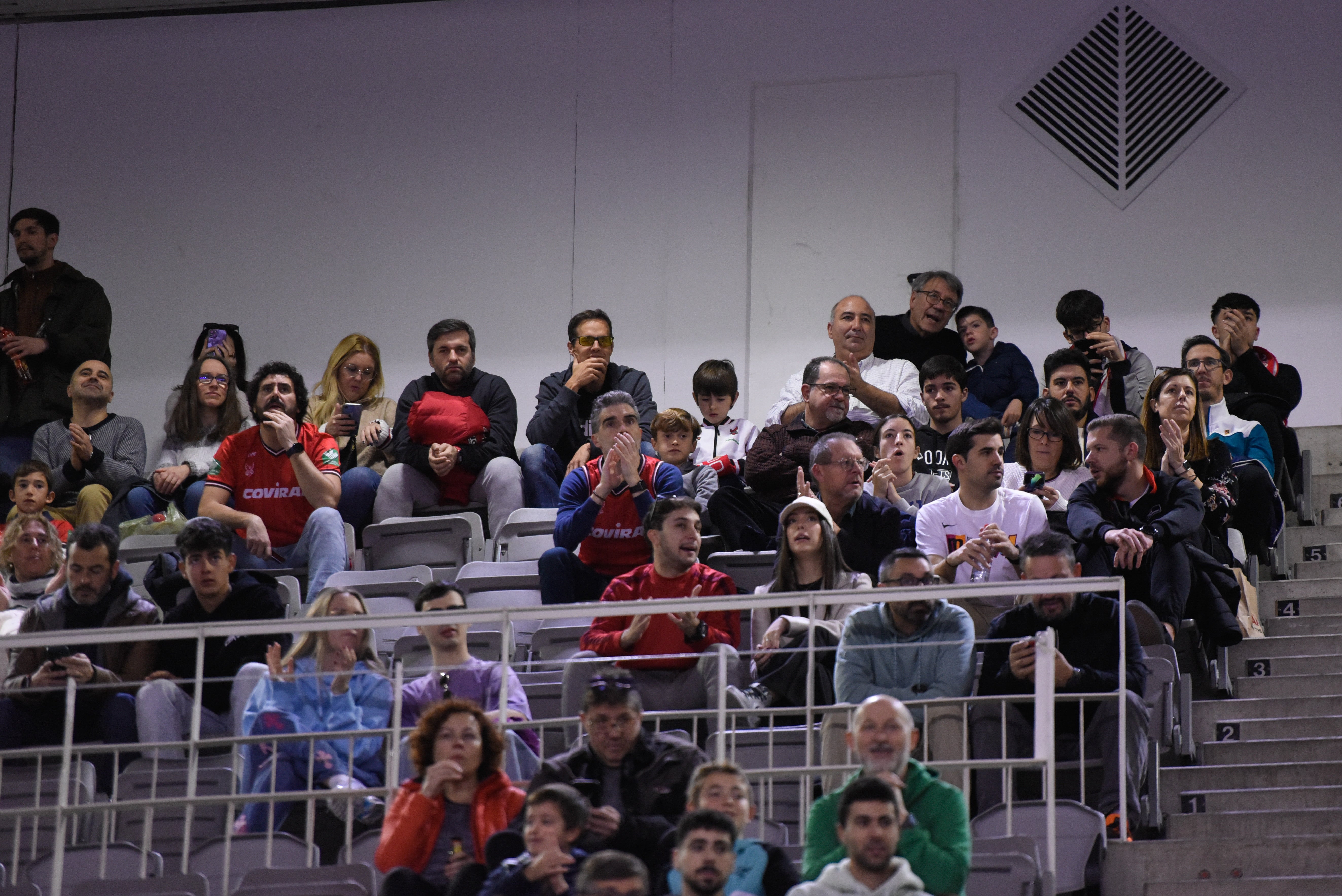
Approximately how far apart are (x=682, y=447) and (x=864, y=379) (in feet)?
3.36

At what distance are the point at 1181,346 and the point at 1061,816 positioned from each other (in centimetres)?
492

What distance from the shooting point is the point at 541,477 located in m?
7.57

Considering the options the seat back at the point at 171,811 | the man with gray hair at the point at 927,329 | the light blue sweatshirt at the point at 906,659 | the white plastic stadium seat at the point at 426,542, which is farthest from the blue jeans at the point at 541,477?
the seat back at the point at 171,811

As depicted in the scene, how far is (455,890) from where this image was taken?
4.19 metres

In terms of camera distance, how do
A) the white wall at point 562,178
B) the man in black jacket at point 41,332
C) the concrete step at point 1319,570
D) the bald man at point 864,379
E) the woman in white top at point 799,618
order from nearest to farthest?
1. the woman in white top at point 799,618
2. the concrete step at point 1319,570
3. the bald man at point 864,379
4. the man in black jacket at point 41,332
5. the white wall at point 562,178

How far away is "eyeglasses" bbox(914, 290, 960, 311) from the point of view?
8.40 meters

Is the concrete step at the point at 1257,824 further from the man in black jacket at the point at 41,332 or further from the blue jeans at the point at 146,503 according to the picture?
the man in black jacket at the point at 41,332

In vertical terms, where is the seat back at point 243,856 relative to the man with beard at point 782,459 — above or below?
below

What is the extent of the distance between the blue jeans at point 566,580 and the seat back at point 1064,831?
6.36 ft

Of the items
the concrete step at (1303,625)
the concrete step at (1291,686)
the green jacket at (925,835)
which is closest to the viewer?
the green jacket at (925,835)

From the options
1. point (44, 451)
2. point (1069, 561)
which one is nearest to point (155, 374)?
point (44, 451)

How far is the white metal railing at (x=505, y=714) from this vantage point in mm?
4629

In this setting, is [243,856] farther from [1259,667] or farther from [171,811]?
[1259,667]

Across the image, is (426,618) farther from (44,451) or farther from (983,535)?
(44,451)
